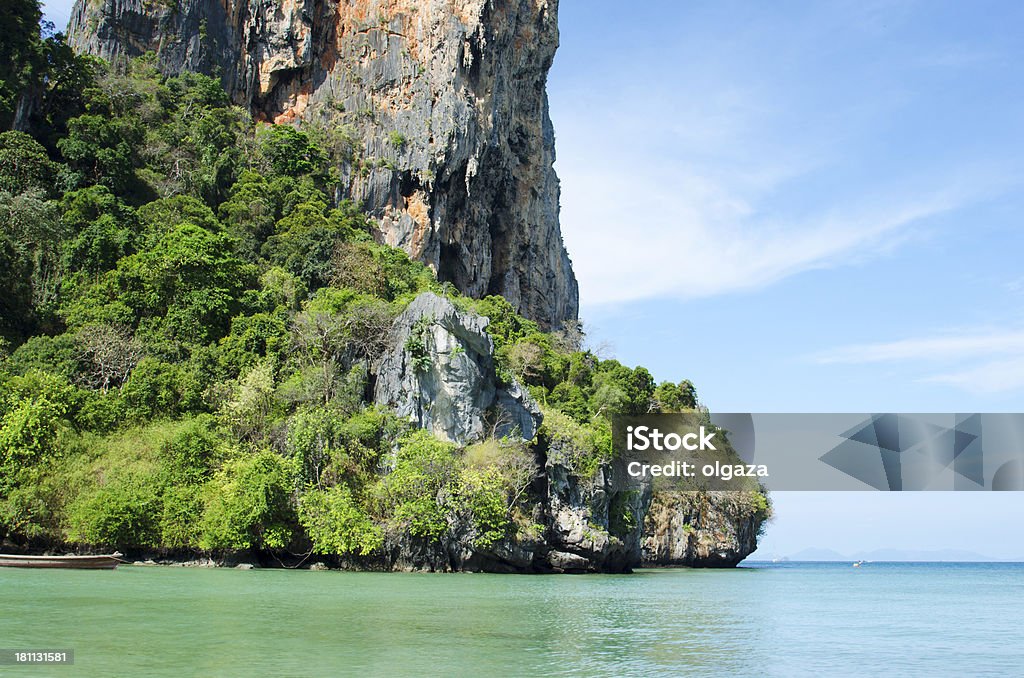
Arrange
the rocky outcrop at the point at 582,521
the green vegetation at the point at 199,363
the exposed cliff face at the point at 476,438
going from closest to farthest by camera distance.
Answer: the green vegetation at the point at 199,363 < the exposed cliff face at the point at 476,438 < the rocky outcrop at the point at 582,521

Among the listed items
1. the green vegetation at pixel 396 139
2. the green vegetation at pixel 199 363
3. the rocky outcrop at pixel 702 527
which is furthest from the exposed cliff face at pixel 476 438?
the green vegetation at pixel 396 139

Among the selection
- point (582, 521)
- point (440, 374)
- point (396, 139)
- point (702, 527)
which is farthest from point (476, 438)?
point (396, 139)

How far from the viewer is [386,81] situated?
52.6 m

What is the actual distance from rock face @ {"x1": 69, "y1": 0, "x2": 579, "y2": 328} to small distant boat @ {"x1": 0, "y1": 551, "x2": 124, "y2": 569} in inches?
1206

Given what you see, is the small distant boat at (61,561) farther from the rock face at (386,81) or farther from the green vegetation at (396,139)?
the green vegetation at (396,139)

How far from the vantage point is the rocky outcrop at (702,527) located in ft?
148

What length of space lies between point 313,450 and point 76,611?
1437cm

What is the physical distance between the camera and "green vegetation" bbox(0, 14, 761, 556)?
25281mm

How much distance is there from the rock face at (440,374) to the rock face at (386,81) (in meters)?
20.9

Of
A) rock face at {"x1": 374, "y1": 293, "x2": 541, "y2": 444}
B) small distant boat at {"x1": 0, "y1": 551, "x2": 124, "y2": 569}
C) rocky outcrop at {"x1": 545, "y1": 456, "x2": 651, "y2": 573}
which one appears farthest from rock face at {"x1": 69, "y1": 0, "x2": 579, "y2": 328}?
small distant boat at {"x1": 0, "y1": 551, "x2": 124, "y2": 569}

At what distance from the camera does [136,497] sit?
81.4ft

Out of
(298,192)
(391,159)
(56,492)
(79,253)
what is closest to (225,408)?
(56,492)

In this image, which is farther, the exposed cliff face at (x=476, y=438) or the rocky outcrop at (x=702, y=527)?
the rocky outcrop at (x=702, y=527)

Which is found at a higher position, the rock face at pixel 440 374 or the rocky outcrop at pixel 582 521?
the rock face at pixel 440 374
